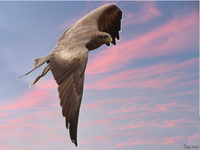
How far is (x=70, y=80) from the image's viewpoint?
4.79 meters

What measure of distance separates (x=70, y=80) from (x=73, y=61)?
37 centimetres

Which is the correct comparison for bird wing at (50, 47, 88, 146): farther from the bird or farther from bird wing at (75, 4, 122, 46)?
bird wing at (75, 4, 122, 46)

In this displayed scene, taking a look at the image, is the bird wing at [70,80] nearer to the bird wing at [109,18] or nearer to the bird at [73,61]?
the bird at [73,61]

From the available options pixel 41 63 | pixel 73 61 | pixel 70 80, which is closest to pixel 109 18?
pixel 41 63

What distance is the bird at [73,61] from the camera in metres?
4.45

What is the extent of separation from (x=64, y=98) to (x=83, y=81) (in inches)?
18.5

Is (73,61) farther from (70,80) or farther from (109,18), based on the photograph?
(109,18)

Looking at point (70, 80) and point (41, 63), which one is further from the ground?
point (41, 63)

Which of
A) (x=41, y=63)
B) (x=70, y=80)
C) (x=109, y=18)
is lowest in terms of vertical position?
(x=70, y=80)

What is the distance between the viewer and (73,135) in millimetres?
4297

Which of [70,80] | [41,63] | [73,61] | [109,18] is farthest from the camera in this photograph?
[109,18]

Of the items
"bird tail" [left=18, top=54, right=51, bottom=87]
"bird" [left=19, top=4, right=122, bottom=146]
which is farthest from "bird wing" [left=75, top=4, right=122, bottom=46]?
"bird tail" [left=18, top=54, right=51, bottom=87]

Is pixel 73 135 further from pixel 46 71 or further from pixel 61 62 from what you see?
pixel 46 71

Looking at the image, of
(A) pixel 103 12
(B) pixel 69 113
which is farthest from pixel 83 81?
(A) pixel 103 12
